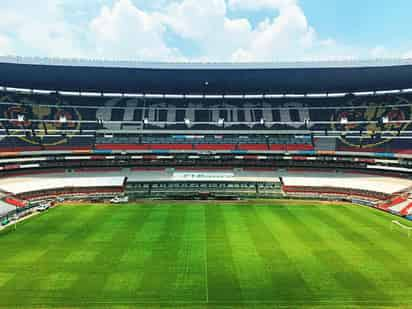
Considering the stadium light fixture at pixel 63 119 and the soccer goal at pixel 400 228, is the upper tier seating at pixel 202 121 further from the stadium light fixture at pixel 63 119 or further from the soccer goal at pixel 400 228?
the soccer goal at pixel 400 228

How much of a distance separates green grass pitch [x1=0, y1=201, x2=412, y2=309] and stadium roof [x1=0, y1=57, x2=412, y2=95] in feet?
68.8

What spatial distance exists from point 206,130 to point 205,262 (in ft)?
104

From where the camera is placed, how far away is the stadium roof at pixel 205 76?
3534 cm

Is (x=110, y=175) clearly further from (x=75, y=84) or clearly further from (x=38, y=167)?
(x=75, y=84)

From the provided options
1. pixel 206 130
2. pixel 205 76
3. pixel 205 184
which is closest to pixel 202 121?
pixel 206 130

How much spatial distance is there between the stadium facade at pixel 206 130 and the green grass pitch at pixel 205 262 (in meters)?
12.1

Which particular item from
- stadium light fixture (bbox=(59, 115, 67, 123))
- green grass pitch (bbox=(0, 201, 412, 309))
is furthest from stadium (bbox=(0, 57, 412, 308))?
stadium light fixture (bbox=(59, 115, 67, 123))

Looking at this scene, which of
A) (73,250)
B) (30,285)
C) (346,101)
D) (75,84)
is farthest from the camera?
(346,101)

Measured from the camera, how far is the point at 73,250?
17828 millimetres

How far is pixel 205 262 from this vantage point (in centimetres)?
1630

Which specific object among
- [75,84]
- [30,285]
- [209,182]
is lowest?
[30,285]

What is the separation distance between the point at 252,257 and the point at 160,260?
595cm

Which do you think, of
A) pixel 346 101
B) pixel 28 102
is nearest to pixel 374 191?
pixel 346 101

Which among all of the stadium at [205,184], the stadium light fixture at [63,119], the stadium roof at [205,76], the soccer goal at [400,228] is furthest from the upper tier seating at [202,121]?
the soccer goal at [400,228]
